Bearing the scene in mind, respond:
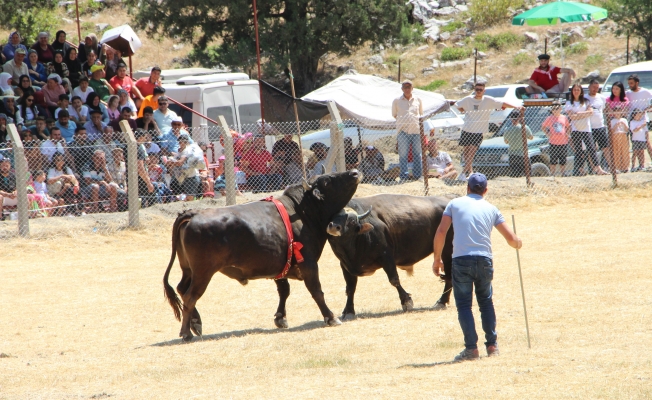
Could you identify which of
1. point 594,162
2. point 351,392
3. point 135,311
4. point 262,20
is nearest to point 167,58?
point 262,20

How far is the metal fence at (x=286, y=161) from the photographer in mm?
14984

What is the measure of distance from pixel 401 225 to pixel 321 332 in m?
1.74

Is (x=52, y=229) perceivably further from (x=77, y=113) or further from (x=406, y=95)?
(x=406, y=95)

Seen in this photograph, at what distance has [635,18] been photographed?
37.0 m

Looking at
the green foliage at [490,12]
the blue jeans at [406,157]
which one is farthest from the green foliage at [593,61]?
the blue jeans at [406,157]

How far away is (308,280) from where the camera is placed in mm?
9320

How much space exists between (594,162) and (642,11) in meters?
20.0

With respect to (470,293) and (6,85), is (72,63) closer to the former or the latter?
(6,85)

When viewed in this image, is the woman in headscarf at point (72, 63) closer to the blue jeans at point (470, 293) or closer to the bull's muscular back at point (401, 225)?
the bull's muscular back at point (401, 225)

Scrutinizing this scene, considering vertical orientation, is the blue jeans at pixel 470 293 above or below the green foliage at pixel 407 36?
below

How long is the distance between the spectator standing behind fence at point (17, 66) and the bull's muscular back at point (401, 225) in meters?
10.0

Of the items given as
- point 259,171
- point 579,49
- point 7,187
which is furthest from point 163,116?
point 579,49

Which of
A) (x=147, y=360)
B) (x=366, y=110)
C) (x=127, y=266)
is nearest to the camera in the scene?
(x=147, y=360)

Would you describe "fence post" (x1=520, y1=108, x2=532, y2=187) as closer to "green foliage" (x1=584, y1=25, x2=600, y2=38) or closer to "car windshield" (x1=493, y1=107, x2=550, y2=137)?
"car windshield" (x1=493, y1=107, x2=550, y2=137)
